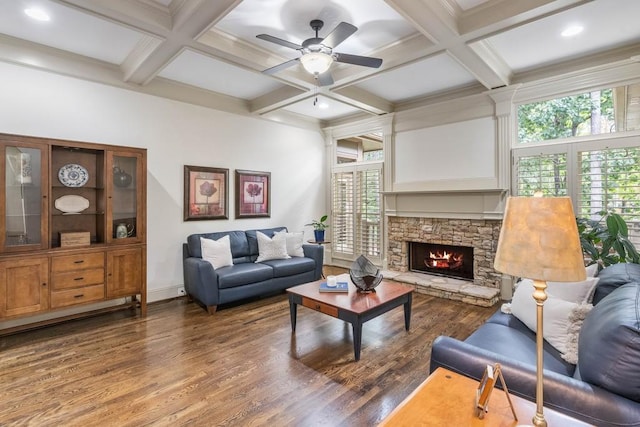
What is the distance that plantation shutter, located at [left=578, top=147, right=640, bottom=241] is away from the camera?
11.9 feet

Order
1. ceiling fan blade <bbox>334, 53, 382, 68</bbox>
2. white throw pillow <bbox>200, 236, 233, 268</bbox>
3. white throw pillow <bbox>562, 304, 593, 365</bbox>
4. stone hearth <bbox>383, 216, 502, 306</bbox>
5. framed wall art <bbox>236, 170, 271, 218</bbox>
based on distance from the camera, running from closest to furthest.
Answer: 1. white throw pillow <bbox>562, 304, 593, 365</bbox>
2. ceiling fan blade <bbox>334, 53, 382, 68</bbox>
3. white throw pillow <bbox>200, 236, 233, 268</bbox>
4. stone hearth <bbox>383, 216, 502, 306</bbox>
5. framed wall art <bbox>236, 170, 271, 218</bbox>

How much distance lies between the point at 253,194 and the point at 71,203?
2.53m

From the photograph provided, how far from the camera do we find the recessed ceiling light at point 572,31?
10.6 feet

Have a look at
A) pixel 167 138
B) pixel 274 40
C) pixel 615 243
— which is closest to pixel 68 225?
pixel 167 138

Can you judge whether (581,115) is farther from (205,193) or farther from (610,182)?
(205,193)

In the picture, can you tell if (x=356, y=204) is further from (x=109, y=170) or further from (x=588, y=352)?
(x=588, y=352)

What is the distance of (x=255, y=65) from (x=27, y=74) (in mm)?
2431

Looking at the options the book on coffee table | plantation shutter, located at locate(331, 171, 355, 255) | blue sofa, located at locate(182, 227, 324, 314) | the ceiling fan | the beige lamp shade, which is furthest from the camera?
plantation shutter, located at locate(331, 171, 355, 255)

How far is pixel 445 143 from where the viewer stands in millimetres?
5137

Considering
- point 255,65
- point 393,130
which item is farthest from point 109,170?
point 393,130

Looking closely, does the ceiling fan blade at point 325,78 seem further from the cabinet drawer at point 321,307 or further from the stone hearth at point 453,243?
the stone hearth at point 453,243

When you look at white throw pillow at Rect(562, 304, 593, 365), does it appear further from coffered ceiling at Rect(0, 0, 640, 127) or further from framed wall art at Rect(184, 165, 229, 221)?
framed wall art at Rect(184, 165, 229, 221)

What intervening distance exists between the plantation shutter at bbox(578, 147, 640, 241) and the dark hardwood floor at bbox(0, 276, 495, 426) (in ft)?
5.75

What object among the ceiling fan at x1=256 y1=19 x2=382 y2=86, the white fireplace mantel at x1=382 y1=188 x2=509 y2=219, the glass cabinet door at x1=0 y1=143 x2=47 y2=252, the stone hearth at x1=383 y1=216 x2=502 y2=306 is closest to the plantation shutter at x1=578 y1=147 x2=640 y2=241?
the white fireplace mantel at x1=382 y1=188 x2=509 y2=219
